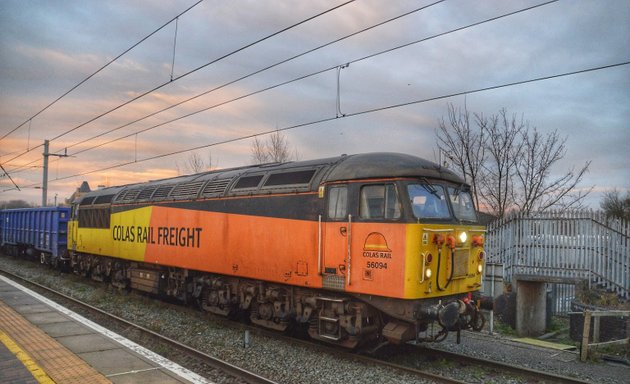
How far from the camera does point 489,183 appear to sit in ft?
72.4

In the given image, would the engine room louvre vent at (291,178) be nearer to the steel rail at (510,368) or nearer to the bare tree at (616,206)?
the steel rail at (510,368)

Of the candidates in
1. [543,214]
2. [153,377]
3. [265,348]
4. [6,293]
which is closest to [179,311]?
[265,348]

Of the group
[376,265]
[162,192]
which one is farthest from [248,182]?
[162,192]

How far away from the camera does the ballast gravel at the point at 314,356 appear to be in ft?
26.3

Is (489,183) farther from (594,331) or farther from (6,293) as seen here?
(6,293)

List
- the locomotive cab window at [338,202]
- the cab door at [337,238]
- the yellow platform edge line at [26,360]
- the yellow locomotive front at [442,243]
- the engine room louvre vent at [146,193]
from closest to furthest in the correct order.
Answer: the yellow platform edge line at [26,360], the yellow locomotive front at [442,243], the cab door at [337,238], the locomotive cab window at [338,202], the engine room louvre vent at [146,193]

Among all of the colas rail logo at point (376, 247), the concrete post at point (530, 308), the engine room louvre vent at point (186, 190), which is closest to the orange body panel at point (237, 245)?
the engine room louvre vent at point (186, 190)

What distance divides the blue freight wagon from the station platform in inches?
468

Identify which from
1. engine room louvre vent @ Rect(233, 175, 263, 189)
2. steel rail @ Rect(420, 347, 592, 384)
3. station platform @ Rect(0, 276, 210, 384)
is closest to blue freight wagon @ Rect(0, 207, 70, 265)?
station platform @ Rect(0, 276, 210, 384)

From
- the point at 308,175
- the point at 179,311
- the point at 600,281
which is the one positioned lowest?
the point at 179,311

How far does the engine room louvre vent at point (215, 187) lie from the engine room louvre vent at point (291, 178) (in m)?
1.71

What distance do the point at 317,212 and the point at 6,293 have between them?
1099 cm

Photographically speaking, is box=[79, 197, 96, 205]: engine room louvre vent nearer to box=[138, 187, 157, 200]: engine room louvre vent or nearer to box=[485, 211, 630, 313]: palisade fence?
box=[138, 187, 157, 200]: engine room louvre vent

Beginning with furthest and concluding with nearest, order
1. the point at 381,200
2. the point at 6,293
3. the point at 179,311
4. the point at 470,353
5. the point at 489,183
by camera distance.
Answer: the point at 489,183 < the point at 6,293 < the point at 179,311 < the point at 470,353 < the point at 381,200
